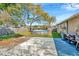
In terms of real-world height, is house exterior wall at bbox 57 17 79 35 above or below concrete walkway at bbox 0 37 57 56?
above

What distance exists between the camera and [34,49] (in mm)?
1447

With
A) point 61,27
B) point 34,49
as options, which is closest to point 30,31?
point 34,49

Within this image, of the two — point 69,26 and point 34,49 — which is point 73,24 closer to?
point 69,26

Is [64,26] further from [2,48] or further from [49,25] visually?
[2,48]

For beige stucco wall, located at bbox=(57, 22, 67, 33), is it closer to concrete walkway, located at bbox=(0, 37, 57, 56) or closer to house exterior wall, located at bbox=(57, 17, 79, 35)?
house exterior wall, located at bbox=(57, 17, 79, 35)

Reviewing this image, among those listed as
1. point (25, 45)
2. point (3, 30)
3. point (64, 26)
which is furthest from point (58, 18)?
point (3, 30)

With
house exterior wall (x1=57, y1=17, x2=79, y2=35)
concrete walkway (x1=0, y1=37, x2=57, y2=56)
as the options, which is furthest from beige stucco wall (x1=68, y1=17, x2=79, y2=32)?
concrete walkway (x1=0, y1=37, x2=57, y2=56)

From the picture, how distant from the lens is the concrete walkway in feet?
4.74

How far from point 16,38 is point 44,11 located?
0.98 feet

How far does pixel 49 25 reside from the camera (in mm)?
1470

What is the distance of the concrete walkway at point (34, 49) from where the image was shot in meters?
1.44

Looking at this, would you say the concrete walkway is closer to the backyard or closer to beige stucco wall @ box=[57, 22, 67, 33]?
the backyard

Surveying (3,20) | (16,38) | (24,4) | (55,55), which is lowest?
(55,55)

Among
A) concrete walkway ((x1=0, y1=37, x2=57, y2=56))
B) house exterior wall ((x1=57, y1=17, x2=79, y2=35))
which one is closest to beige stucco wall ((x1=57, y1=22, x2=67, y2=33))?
house exterior wall ((x1=57, y1=17, x2=79, y2=35))
